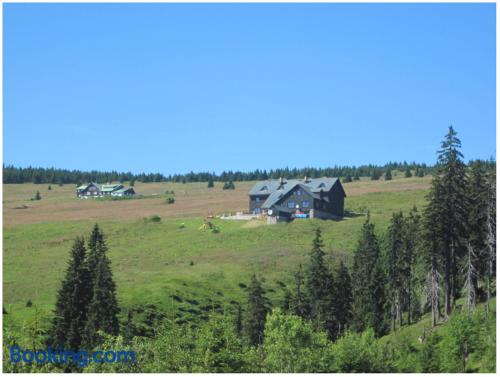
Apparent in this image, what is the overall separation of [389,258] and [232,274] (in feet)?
77.8

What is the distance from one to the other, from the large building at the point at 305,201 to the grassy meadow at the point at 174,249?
3.26 meters

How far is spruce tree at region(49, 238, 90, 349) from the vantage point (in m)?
57.4

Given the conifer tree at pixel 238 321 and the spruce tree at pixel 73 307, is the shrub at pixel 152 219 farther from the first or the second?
the spruce tree at pixel 73 307

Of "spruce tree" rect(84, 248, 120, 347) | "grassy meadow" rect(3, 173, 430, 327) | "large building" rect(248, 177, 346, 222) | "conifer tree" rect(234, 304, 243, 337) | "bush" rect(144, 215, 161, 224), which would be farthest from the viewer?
"bush" rect(144, 215, 161, 224)

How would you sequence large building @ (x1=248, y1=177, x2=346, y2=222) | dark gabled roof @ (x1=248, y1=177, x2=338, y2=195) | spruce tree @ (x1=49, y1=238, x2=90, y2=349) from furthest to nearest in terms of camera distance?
1. dark gabled roof @ (x1=248, y1=177, x2=338, y2=195)
2. large building @ (x1=248, y1=177, x2=346, y2=222)
3. spruce tree @ (x1=49, y1=238, x2=90, y2=349)

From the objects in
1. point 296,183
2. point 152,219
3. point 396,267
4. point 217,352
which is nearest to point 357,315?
point 396,267

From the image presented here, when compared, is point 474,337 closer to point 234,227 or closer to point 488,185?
point 488,185

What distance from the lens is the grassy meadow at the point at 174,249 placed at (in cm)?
7744

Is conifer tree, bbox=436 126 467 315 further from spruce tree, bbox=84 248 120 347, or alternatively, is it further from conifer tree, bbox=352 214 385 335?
spruce tree, bbox=84 248 120 347

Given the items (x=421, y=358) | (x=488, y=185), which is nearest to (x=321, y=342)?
(x=421, y=358)

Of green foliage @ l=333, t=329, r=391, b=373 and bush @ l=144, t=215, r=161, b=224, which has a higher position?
bush @ l=144, t=215, r=161, b=224

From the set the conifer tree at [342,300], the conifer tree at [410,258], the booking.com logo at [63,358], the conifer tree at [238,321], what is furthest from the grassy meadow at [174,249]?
the conifer tree at [410,258]

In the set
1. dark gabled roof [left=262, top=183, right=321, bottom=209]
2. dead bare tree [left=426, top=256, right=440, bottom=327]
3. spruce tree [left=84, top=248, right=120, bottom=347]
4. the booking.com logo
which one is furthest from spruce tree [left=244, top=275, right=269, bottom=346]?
dark gabled roof [left=262, top=183, right=321, bottom=209]

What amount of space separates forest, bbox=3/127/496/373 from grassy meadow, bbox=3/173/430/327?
453 cm
